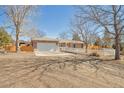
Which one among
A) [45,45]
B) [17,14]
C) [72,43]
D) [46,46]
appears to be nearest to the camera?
[17,14]

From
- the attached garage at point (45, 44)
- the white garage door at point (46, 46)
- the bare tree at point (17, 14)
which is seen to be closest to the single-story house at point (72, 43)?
the attached garage at point (45, 44)

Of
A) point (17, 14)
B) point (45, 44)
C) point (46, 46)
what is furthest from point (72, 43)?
point (17, 14)

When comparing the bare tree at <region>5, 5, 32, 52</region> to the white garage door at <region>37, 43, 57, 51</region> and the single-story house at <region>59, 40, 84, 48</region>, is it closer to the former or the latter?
the white garage door at <region>37, 43, 57, 51</region>

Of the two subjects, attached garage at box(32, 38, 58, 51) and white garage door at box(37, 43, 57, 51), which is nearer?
white garage door at box(37, 43, 57, 51)

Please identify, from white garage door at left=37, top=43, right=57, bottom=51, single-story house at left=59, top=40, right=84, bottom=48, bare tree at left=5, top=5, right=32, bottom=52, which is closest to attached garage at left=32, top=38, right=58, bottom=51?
white garage door at left=37, top=43, right=57, bottom=51

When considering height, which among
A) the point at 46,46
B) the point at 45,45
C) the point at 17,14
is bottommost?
the point at 46,46

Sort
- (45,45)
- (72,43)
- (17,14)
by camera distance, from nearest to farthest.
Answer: (17,14) → (45,45) → (72,43)

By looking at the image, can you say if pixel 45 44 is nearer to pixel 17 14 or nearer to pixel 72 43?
pixel 17 14

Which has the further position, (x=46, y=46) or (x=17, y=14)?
(x=46, y=46)

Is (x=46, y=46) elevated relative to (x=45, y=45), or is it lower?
lower

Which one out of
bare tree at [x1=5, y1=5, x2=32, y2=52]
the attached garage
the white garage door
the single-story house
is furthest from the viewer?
the single-story house

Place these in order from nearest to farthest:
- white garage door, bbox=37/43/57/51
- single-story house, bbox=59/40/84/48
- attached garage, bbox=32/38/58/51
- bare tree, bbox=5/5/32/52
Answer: bare tree, bbox=5/5/32/52 → white garage door, bbox=37/43/57/51 → attached garage, bbox=32/38/58/51 → single-story house, bbox=59/40/84/48

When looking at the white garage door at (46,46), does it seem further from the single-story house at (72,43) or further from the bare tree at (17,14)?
the single-story house at (72,43)
